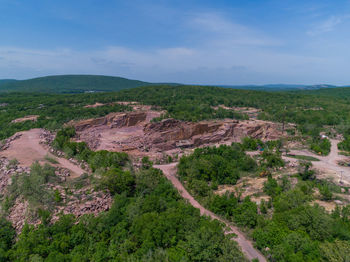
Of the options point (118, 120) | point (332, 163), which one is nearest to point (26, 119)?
point (118, 120)

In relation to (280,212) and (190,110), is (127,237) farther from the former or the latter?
(190,110)

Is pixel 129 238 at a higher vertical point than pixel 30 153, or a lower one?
lower

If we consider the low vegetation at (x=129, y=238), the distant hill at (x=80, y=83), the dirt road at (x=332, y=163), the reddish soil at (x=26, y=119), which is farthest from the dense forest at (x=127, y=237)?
the distant hill at (x=80, y=83)

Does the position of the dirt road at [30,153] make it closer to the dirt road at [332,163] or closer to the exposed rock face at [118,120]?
the exposed rock face at [118,120]

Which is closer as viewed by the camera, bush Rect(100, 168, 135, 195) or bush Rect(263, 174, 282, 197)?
bush Rect(100, 168, 135, 195)

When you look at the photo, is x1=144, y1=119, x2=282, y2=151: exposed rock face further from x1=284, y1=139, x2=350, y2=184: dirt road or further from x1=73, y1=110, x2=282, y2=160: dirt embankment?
x1=284, y1=139, x2=350, y2=184: dirt road

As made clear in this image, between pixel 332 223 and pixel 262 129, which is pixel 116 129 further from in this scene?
pixel 332 223

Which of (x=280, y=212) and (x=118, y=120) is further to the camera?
(x=118, y=120)

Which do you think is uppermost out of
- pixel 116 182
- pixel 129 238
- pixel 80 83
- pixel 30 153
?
pixel 80 83

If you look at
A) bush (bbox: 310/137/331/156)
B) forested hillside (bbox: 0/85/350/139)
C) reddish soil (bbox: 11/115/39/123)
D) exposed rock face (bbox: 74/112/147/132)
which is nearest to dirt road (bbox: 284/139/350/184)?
bush (bbox: 310/137/331/156)
